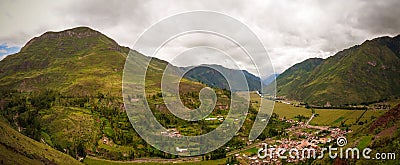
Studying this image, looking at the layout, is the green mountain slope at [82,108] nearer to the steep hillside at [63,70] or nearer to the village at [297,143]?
the steep hillside at [63,70]

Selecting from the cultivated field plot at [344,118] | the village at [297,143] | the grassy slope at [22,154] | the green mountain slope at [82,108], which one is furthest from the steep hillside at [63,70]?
the cultivated field plot at [344,118]

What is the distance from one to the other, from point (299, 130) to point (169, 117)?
46.0 meters

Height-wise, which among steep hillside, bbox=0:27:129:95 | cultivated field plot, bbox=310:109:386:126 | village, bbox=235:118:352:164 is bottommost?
village, bbox=235:118:352:164

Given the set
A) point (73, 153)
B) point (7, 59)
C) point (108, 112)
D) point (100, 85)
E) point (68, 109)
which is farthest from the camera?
point (7, 59)

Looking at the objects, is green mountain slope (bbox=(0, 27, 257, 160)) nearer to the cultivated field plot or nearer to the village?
the village

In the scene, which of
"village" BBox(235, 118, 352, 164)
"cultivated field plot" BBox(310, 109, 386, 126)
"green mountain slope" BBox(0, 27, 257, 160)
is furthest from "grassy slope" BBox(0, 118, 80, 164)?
"cultivated field plot" BBox(310, 109, 386, 126)

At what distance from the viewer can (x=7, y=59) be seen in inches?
6978

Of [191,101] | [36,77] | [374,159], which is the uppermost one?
[36,77]

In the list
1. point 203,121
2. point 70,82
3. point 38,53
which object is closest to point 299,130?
point 203,121

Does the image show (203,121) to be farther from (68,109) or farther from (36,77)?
(36,77)

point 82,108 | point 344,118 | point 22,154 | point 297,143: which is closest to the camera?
point 22,154

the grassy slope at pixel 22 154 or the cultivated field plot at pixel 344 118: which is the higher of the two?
the cultivated field plot at pixel 344 118

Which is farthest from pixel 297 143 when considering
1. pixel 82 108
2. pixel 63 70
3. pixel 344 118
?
pixel 63 70

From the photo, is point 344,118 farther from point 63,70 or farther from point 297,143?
point 63,70
